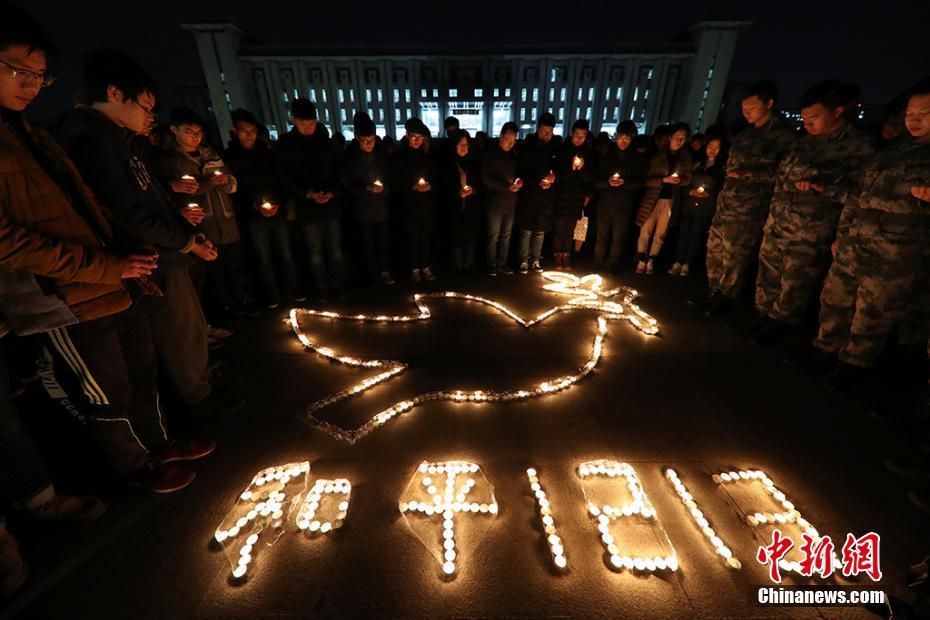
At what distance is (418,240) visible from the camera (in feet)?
19.9

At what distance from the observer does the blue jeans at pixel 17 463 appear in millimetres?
1936

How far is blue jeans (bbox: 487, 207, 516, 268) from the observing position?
6281 millimetres

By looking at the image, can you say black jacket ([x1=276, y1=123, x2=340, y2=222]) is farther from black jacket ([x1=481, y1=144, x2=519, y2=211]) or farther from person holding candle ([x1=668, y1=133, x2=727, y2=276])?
person holding candle ([x1=668, y1=133, x2=727, y2=276])

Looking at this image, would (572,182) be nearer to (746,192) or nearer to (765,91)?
(746,192)

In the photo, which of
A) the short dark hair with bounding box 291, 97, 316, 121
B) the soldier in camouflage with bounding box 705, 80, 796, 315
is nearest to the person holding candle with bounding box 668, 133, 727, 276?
the soldier in camouflage with bounding box 705, 80, 796, 315

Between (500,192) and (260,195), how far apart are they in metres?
3.32

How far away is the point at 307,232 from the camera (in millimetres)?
5184

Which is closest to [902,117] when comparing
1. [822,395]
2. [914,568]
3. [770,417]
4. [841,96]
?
[841,96]

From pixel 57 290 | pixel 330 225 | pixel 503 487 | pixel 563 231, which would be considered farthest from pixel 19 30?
pixel 563 231

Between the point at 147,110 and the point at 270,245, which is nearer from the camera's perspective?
the point at 147,110

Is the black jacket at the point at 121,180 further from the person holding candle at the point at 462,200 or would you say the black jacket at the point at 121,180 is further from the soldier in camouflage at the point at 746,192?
the soldier in camouflage at the point at 746,192

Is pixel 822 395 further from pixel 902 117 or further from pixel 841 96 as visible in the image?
pixel 902 117

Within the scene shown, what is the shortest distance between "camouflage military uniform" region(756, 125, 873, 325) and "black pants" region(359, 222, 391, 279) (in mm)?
4714

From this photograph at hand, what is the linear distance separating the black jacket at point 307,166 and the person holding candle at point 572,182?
3387mm
